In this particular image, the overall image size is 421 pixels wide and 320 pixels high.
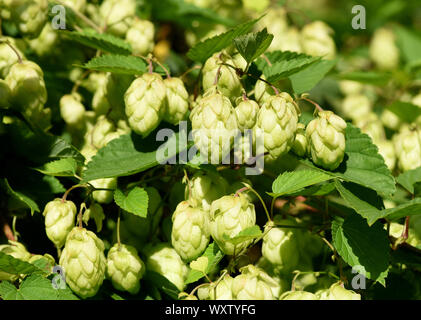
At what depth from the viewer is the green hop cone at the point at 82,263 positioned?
4.30 ft

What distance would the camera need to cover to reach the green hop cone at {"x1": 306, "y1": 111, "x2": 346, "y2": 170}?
1.38 m

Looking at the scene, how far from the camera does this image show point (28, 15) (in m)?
1.72

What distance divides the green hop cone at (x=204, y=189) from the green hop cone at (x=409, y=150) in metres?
0.70

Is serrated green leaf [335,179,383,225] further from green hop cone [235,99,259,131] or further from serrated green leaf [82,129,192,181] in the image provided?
serrated green leaf [82,129,192,181]

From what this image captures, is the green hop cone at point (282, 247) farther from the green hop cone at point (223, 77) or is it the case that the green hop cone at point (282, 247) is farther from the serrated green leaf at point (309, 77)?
the serrated green leaf at point (309, 77)

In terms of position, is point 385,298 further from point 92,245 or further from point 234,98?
point 92,245

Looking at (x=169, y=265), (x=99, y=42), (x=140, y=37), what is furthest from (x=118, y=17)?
(x=169, y=265)

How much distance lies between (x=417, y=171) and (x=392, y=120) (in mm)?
689

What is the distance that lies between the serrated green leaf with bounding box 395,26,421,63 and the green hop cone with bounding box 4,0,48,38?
1.98 meters

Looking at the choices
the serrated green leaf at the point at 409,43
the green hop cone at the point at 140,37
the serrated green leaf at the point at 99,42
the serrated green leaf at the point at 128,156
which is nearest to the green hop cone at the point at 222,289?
the serrated green leaf at the point at 128,156

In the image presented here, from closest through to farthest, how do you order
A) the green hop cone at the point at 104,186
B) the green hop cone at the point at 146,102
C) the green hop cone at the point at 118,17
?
1. the green hop cone at the point at 146,102
2. the green hop cone at the point at 104,186
3. the green hop cone at the point at 118,17

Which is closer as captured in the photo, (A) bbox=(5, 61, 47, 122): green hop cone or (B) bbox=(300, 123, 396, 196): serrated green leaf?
(B) bbox=(300, 123, 396, 196): serrated green leaf

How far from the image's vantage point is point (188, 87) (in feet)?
5.74

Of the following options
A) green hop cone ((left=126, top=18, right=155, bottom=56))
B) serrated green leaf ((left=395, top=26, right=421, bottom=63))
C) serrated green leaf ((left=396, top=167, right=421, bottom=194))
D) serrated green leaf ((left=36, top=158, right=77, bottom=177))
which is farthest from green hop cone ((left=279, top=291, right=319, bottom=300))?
serrated green leaf ((left=395, top=26, right=421, bottom=63))
